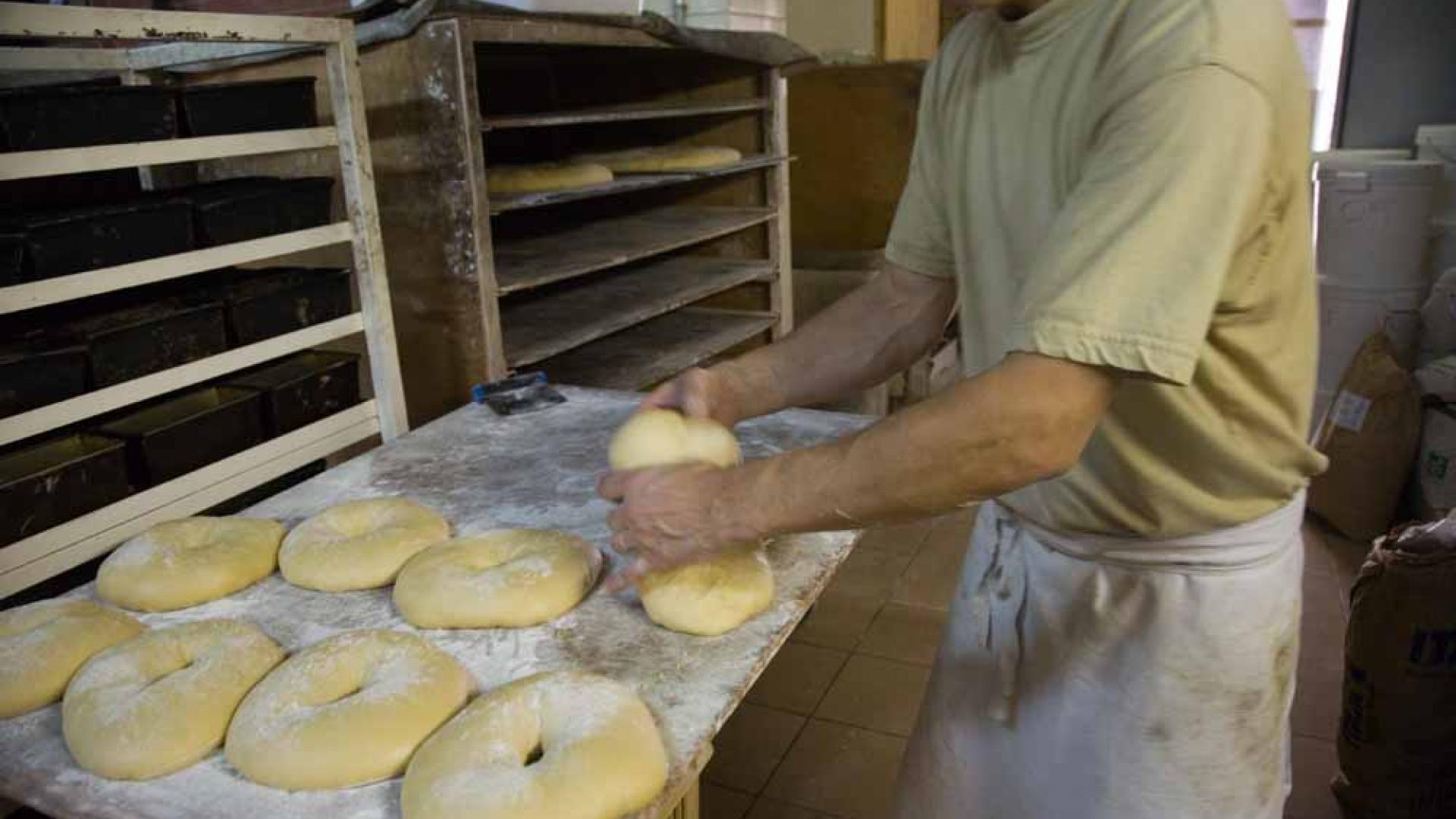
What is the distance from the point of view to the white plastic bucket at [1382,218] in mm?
3902

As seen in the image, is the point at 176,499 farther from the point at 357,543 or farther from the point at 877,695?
the point at 877,695

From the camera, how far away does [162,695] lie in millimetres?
1040

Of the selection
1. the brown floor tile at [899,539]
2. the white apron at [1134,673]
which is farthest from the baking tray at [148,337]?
the brown floor tile at [899,539]

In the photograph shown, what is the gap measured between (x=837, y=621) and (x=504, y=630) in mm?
1912

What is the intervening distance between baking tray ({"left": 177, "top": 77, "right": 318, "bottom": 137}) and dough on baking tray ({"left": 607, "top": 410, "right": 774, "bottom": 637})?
0.95 metres

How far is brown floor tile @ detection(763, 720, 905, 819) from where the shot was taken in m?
2.23

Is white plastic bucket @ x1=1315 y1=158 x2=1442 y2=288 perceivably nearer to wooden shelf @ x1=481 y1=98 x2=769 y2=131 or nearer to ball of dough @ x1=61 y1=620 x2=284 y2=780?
wooden shelf @ x1=481 y1=98 x2=769 y2=131

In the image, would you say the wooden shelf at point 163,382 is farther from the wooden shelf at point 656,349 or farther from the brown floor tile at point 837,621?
the brown floor tile at point 837,621

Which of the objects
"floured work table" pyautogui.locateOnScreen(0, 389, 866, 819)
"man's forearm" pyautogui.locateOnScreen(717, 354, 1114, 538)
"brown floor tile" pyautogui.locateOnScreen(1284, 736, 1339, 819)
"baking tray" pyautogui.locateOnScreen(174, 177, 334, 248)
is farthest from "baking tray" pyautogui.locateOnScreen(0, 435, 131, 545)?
Result: "brown floor tile" pyautogui.locateOnScreen(1284, 736, 1339, 819)

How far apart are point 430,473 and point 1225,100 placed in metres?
1.27

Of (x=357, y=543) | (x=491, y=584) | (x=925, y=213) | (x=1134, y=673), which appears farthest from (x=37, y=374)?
(x=1134, y=673)

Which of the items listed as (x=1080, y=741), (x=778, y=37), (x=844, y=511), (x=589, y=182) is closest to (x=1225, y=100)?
(x=844, y=511)

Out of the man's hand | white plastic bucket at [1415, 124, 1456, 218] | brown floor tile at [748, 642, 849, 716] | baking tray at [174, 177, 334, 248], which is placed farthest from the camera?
white plastic bucket at [1415, 124, 1456, 218]

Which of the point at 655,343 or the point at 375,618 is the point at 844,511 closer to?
the point at 375,618
